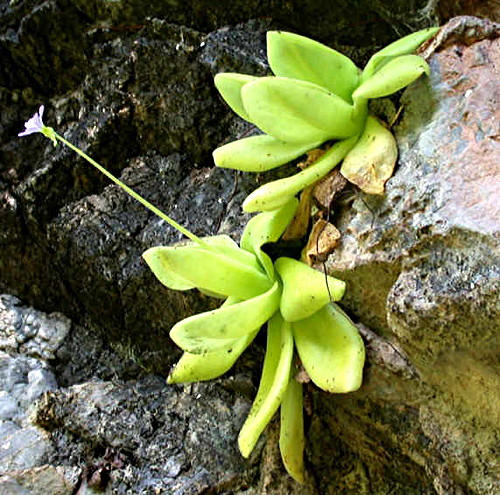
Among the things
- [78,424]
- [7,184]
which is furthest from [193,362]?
[7,184]

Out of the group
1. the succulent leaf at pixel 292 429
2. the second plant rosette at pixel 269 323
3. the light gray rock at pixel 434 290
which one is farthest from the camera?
the succulent leaf at pixel 292 429

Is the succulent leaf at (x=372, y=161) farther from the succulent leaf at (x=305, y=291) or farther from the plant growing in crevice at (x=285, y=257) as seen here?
the succulent leaf at (x=305, y=291)

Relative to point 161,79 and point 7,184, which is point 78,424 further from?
point 161,79

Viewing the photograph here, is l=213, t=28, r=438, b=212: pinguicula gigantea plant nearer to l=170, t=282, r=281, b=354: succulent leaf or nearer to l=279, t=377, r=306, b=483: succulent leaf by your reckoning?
l=170, t=282, r=281, b=354: succulent leaf

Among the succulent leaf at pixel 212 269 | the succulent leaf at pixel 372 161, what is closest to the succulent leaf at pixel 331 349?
the succulent leaf at pixel 212 269

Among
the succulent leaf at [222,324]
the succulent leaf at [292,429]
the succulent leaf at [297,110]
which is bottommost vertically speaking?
the succulent leaf at [292,429]

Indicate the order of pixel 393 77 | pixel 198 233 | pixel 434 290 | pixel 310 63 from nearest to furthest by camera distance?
pixel 434 290, pixel 393 77, pixel 310 63, pixel 198 233

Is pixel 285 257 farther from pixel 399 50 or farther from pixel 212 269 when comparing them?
pixel 399 50

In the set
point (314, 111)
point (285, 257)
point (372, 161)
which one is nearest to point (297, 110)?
point (314, 111)
